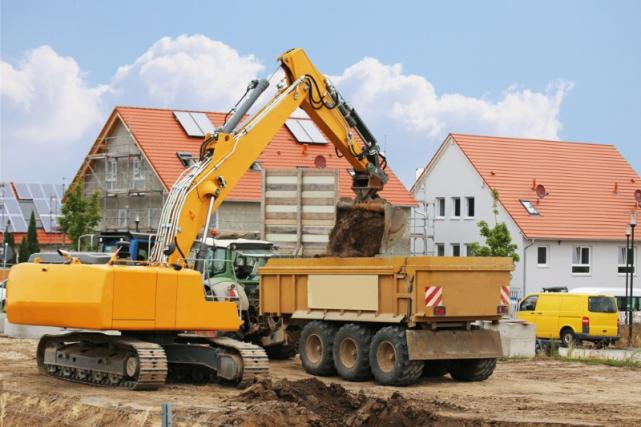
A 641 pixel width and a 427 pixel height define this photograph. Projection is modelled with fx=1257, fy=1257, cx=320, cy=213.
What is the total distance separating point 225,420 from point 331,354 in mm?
6997

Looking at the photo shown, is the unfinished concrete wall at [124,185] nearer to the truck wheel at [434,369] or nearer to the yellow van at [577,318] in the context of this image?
the yellow van at [577,318]

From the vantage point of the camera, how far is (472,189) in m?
Answer: 60.7

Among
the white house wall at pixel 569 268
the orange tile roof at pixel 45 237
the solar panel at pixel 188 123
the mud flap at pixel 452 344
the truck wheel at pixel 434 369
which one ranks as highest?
the solar panel at pixel 188 123

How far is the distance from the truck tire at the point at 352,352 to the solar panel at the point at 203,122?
1440 inches

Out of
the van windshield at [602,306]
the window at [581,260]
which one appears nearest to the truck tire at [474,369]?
the van windshield at [602,306]

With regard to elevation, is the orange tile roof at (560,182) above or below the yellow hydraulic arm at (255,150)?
above

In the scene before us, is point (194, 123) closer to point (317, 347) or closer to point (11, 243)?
point (11, 243)

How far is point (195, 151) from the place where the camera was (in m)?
56.0

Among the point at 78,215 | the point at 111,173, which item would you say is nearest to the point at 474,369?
the point at 78,215

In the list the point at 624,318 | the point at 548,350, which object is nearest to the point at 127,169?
the point at 624,318

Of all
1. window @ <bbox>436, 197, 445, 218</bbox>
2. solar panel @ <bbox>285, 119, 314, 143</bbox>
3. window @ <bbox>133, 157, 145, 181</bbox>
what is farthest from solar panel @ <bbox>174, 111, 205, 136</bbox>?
window @ <bbox>436, 197, 445, 218</bbox>

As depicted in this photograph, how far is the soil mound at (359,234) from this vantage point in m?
24.8

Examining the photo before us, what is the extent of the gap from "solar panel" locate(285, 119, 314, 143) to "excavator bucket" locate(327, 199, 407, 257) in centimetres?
3350

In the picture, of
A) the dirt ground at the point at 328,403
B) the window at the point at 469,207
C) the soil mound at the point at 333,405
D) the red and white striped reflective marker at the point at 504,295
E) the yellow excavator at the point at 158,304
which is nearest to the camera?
the soil mound at the point at 333,405
